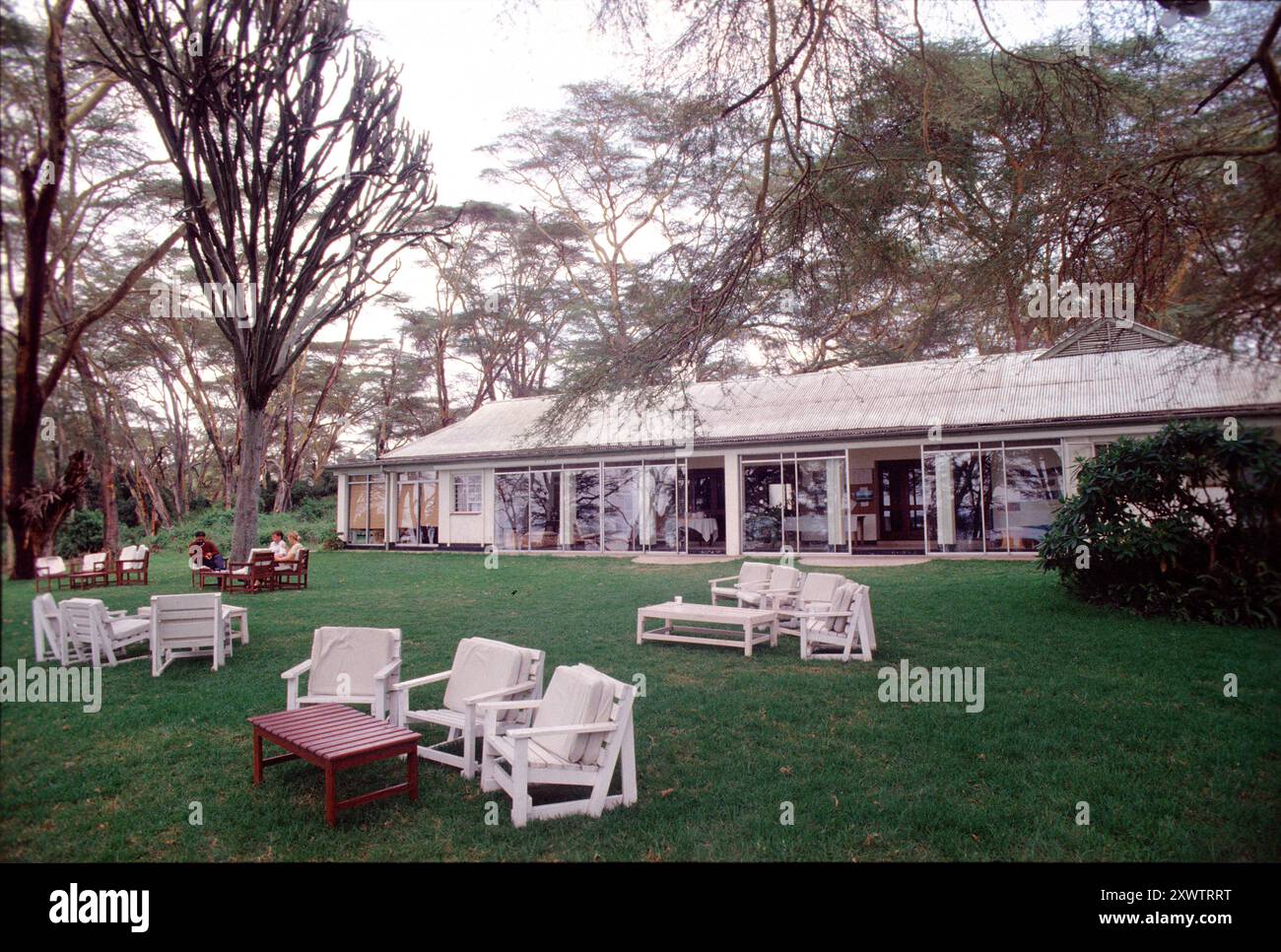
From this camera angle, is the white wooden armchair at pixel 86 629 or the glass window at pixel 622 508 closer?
the white wooden armchair at pixel 86 629

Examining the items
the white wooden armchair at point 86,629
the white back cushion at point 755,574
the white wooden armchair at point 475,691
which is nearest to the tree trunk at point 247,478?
the white wooden armchair at point 86,629

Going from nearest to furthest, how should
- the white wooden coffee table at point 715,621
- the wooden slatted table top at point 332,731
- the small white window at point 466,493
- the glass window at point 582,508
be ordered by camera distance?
the wooden slatted table top at point 332,731 < the white wooden coffee table at point 715,621 < the glass window at point 582,508 < the small white window at point 466,493

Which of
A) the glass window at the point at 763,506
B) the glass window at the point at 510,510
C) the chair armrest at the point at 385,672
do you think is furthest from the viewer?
the glass window at the point at 510,510

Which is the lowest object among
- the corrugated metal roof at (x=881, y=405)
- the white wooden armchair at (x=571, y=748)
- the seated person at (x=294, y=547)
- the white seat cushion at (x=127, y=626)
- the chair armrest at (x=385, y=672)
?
the white wooden armchair at (x=571, y=748)

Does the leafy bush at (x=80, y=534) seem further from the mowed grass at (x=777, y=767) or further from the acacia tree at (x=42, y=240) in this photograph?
the mowed grass at (x=777, y=767)

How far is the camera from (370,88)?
4.68 m

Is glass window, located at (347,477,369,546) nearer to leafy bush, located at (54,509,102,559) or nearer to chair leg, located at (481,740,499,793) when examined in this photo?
chair leg, located at (481,740,499,793)

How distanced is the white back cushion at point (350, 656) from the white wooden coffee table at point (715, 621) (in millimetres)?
3470

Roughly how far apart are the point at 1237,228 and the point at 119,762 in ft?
21.3

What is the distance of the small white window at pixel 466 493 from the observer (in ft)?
69.9

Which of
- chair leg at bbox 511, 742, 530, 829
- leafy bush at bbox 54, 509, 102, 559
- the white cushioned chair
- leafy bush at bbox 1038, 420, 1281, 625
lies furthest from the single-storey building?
leafy bush at bbox 54, 509, 102, 559

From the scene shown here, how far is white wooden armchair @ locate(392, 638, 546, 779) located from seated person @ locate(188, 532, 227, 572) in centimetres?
153

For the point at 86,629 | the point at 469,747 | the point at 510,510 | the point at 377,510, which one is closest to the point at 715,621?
the point at 469,747

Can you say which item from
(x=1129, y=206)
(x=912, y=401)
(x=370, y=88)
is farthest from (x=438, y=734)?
(x=912, y=401)
